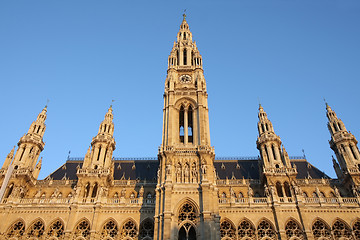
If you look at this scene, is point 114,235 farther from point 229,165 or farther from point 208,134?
A: point 229,165

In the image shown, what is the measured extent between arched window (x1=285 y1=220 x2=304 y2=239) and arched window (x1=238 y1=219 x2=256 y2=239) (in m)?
3.36

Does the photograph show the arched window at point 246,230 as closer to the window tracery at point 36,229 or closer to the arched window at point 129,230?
the arched window at point 129,230

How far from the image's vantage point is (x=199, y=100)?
3672cm

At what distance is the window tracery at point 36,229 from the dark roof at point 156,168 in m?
10.1

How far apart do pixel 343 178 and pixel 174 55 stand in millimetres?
27580

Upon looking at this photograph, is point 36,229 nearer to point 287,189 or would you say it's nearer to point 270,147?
point 287,189

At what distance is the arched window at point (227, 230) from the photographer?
92.6 ft

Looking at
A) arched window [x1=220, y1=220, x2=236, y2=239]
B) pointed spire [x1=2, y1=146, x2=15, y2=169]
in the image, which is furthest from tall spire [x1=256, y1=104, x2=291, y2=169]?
pointed spire [x1=2, y1=146, x2=15, y2=169]

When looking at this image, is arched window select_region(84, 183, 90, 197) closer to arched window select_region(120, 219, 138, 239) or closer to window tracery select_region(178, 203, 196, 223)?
arched window select_region(120, 219, 138, 239)

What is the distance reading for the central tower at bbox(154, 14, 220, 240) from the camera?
26.9 m

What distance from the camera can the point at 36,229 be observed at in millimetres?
29828

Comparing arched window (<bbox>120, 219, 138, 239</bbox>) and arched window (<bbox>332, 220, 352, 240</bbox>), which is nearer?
arched window (<bbox>332, 220, 352, 240</bbox>)

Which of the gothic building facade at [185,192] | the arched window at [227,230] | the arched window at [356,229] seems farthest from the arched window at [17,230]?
the arched window at [356,229]

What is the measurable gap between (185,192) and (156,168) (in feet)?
44.7
